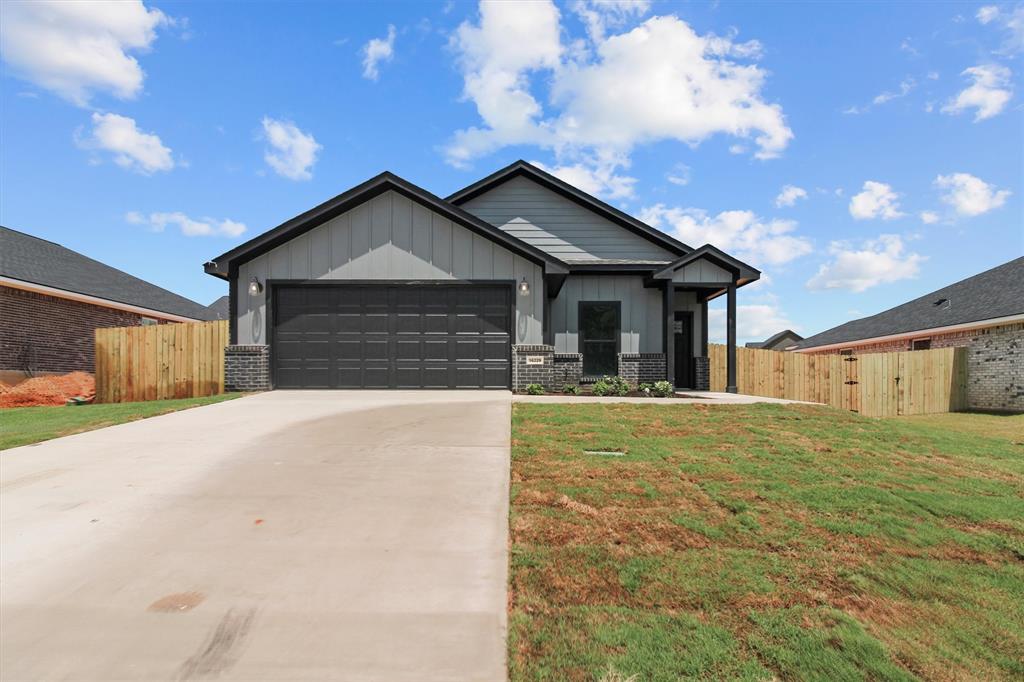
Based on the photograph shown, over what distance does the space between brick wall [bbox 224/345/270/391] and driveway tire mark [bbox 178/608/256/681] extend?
1035cm

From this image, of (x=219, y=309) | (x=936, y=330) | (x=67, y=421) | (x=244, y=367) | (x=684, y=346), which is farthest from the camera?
(x=219, y=309)

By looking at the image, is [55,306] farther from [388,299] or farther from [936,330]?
[936,330]

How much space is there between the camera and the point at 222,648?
2.54 metres

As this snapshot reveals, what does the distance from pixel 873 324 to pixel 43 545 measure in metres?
30.1

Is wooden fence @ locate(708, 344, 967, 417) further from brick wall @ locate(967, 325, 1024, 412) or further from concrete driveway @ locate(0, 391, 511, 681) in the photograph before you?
concrete driveway @ locate(0, 391, 511, 681)

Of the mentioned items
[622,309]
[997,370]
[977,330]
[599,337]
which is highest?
[622,309]

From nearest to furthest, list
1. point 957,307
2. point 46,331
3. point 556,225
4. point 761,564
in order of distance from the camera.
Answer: point 761,564 < point 556,225 < point 46,331 < point 957,307

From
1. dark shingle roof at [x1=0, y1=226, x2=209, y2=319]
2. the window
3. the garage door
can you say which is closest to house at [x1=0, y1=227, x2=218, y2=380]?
dark shingle roof at [x1=0, y1=226, x2=209, y2=319]

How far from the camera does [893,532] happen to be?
399cm

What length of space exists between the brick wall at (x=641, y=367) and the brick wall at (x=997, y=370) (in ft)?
36.5

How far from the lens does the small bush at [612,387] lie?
40.7 feet

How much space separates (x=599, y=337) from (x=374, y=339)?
21.4 feet

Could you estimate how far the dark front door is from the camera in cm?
1546

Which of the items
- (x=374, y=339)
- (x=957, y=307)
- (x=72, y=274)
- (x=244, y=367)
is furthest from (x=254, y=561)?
(x=957, y=307)
